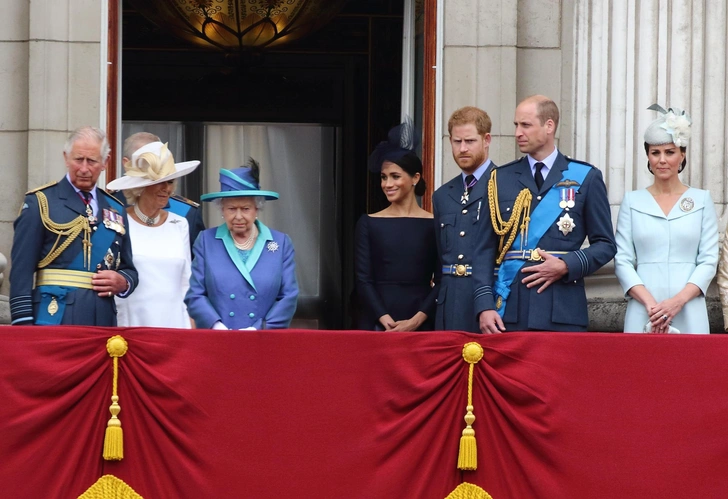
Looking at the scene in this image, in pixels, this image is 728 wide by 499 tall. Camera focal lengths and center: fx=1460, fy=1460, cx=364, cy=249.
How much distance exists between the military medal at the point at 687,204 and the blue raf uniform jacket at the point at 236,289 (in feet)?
6.11

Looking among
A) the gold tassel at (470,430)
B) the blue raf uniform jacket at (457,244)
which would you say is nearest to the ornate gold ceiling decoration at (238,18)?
the blue raf uniform jacket at (457,244)

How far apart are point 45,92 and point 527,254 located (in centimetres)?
327

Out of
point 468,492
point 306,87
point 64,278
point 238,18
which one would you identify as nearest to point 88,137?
point 64,278

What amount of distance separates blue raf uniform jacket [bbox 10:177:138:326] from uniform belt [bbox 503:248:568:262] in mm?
1695

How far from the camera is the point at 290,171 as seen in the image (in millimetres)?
13961

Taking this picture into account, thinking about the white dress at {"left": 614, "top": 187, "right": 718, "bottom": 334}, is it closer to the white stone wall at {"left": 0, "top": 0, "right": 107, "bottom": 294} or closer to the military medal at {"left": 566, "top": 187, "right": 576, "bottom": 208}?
the military medal at {"left": 566, "top": 187, "right": 576, "bottom": 208}

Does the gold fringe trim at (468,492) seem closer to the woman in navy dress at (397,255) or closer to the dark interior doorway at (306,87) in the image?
the woman in navy dress at (397,255)

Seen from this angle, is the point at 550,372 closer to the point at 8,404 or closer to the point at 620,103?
the point at 8,404

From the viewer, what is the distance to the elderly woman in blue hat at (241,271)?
6578 millimetres

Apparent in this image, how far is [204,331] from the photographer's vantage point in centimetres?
591

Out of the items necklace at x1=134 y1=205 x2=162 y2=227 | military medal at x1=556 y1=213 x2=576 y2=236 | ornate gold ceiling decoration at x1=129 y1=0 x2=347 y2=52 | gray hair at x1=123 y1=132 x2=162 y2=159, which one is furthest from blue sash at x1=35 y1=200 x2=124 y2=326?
ornate gold ceiling decoration at x1=129 y1=0 x2=347 y2=52

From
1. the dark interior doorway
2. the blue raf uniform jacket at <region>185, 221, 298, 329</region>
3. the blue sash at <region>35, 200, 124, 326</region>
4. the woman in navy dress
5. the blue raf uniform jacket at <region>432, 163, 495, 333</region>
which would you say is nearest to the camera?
the blue sash at <region>35, 200, 124, 326</region>

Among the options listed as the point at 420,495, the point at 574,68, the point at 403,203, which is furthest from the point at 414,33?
the point at 420,495

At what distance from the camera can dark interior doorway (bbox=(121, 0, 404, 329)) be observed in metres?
12.8
